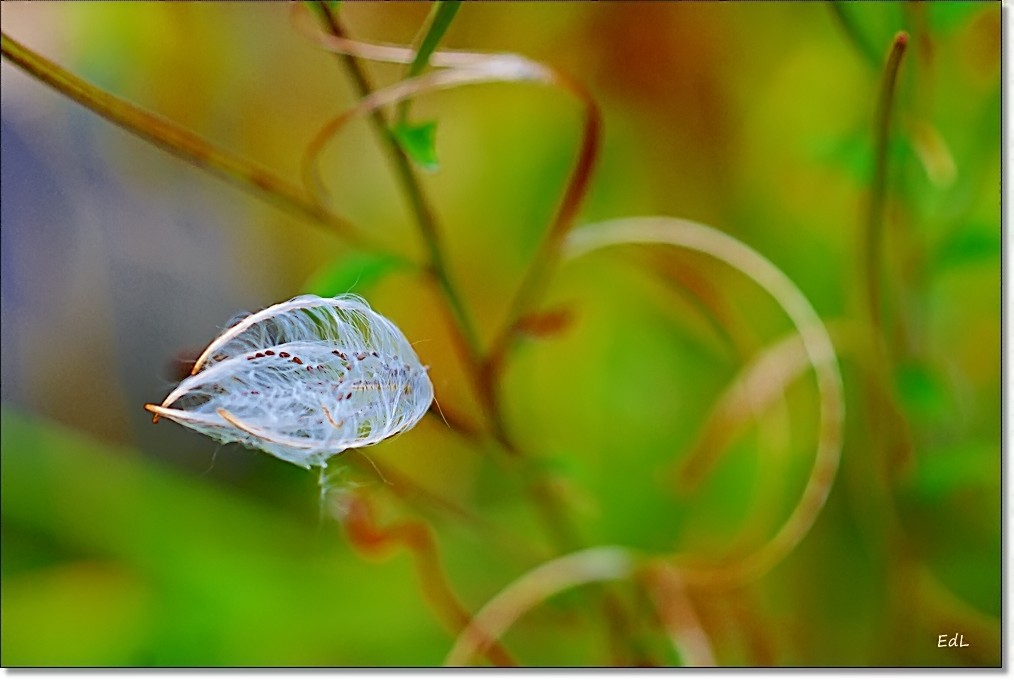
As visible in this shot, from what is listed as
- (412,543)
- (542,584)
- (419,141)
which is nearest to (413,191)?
(419,141)

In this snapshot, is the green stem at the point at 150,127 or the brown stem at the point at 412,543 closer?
the green stem at the point at 150,127

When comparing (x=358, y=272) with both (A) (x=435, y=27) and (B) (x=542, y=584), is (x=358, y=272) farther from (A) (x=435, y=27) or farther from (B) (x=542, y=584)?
(B) (x=542, y=584)

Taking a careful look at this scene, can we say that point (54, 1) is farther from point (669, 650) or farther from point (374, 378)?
point (669, 650)

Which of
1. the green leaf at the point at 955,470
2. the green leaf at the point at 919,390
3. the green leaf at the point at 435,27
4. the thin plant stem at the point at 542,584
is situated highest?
the green leaf at the point at 435,27

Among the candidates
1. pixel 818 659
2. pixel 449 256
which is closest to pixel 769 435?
pixel 818 659

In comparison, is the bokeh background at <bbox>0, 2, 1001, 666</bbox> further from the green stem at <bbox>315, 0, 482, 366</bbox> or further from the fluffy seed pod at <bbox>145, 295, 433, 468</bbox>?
the fluffy seed pod at <bbox>145, 295, 433, 468</bbox>

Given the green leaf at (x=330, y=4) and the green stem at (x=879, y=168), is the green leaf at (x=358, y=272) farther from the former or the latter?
the green stem at (x=879, y=168)

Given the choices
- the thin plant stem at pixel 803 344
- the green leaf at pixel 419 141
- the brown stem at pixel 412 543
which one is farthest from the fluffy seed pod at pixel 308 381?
the thin plant stem at pixel 803 344

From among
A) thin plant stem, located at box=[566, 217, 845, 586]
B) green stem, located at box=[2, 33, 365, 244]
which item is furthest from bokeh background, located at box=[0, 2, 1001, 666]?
green stem, located at box=[2, 33, 365, 244]
